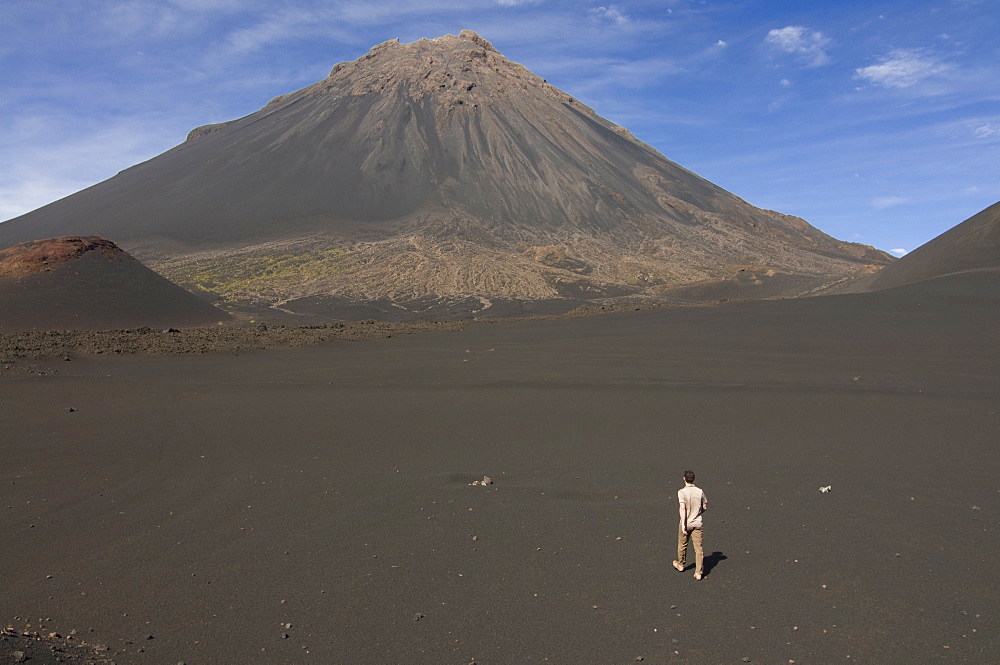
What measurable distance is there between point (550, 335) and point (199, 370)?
48.3 feet

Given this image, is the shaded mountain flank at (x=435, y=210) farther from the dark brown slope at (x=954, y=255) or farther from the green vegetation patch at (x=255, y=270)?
the dark brown slope at (x=954, y=255)

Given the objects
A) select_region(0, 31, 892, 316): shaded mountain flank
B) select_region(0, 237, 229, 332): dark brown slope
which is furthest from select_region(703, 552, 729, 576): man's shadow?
select_region(0, 31, 892, 316): shaded mountain flank

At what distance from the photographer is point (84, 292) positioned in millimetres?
32781

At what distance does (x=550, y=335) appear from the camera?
1197 inches

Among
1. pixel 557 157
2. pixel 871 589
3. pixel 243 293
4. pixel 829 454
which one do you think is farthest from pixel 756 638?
pixel 557 157

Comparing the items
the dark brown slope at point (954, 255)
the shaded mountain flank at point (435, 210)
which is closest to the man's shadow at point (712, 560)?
the dark brown slope at point (954, 255)

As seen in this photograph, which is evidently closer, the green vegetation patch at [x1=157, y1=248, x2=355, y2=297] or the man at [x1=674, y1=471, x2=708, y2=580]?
the man at [x1=674, y1=471, x2=708, y2=580]

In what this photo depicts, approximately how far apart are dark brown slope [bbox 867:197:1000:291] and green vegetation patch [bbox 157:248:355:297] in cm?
4341

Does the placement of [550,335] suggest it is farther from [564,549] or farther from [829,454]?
[564,549]

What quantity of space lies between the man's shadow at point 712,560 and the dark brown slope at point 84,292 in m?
29.9

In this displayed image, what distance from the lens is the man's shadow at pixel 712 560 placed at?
20.4 ft

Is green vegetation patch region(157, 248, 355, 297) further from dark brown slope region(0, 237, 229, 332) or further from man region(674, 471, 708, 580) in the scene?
man region(674, 471, 708, 580)

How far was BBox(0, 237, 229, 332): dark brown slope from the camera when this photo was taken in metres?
30.4

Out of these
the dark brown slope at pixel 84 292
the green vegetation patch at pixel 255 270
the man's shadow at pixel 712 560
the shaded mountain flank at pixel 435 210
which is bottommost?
the man's shadow at pixel 712 560
